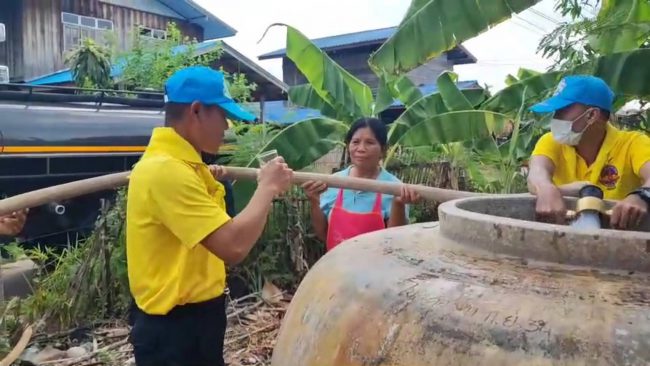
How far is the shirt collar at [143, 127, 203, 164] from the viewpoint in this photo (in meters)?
→ 2.26

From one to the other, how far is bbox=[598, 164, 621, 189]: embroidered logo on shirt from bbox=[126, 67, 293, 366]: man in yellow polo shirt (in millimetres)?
1285

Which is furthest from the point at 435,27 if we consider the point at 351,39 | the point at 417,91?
the point at 351,39

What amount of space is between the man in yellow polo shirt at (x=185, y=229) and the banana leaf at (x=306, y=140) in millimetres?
3213

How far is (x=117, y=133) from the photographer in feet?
23.2

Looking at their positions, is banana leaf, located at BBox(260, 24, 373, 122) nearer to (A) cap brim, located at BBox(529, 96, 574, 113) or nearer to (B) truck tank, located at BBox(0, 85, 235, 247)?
(B) truck tank, located at BBox(0, 85, 235, 247)

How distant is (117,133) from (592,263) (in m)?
6.29

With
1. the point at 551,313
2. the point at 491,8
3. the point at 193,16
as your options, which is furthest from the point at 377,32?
the point at 551,313

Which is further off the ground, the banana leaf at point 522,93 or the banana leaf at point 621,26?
the banana leaf at point 621,26

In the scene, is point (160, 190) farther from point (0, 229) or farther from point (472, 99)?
point (472, 99)

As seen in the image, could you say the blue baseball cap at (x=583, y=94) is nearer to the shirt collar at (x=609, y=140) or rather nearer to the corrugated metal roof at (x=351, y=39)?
the shirt collar at (x=609, y=140)

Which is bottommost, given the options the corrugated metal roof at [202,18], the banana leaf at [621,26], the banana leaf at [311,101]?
the banana leaf at [311,101]

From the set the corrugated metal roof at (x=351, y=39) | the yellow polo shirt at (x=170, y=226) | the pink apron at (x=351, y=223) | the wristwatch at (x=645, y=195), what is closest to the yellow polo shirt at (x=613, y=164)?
the wristwatch at (x=645, y=195)

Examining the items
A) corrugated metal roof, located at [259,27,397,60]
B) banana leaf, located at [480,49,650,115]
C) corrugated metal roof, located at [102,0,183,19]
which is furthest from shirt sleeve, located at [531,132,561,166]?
corrugated metal roof, located at [102,0,183,19]

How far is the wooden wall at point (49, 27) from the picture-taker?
15883mm
